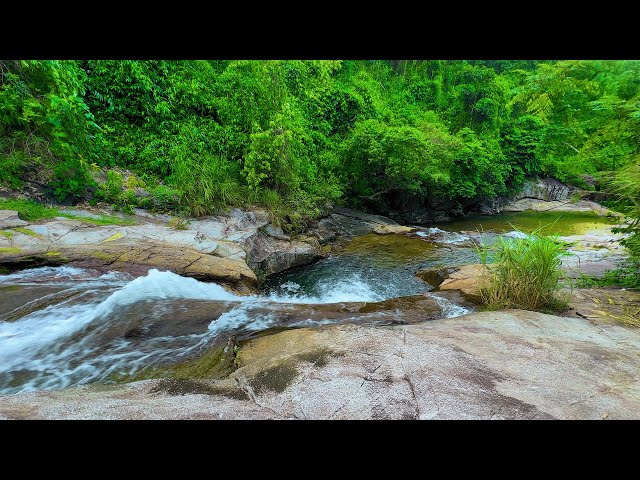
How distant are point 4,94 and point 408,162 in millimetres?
13076

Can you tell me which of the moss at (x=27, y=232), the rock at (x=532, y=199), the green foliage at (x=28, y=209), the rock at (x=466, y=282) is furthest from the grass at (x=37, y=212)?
the rock at (x=532, y=199)

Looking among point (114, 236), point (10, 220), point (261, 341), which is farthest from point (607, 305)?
point (10, 220)

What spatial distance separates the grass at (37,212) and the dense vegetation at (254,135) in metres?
0.61

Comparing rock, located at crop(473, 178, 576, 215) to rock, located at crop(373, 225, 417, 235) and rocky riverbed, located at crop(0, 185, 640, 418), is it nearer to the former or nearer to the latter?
rock, located at crop(373, 225, 417, 235)

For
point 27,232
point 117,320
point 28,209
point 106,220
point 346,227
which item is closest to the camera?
point 117,320

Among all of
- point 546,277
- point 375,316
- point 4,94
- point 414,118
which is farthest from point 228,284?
Result: point 414,118

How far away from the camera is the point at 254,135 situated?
9.70m

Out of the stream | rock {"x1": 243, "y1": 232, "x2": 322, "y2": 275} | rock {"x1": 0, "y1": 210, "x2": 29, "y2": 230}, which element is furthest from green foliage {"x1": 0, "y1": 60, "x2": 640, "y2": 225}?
the stream

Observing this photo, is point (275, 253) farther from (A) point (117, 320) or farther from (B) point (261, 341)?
(B) point (261, 341)

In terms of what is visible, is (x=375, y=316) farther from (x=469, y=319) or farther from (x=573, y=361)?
(x=573, y=361)

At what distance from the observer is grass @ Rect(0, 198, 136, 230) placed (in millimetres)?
5949

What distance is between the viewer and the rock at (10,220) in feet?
18.1

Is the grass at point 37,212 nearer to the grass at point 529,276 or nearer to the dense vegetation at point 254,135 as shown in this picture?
the dense vegetation at point 254,135

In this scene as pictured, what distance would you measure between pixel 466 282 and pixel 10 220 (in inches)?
308
